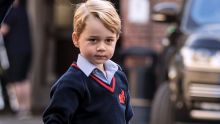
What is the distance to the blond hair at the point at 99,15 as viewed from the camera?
3822mm

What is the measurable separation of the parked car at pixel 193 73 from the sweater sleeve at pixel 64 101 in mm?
4345

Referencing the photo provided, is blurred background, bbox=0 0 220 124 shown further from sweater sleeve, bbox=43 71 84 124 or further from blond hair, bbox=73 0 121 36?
sweater sleeve, bbox=43 71 84 124

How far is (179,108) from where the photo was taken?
8.28 m

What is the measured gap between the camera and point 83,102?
3809 mm

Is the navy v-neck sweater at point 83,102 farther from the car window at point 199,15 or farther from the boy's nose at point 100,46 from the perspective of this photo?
the car window at point 199,15

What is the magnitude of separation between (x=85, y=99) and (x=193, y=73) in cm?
437

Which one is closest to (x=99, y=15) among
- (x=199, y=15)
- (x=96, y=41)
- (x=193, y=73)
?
(x=96, y=41)

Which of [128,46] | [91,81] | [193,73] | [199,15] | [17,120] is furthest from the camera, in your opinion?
[128,46]

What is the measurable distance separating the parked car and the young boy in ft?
13.8

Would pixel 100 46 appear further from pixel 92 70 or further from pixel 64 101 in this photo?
pixel 64 101

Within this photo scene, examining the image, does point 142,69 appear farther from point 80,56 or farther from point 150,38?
point 80,56

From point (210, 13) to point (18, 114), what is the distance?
14.3 feet

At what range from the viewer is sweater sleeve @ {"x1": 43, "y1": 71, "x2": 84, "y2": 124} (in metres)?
3.70

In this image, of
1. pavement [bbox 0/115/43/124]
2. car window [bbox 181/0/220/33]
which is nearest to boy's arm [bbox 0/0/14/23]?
car window [bbox 181/0/220/33]
